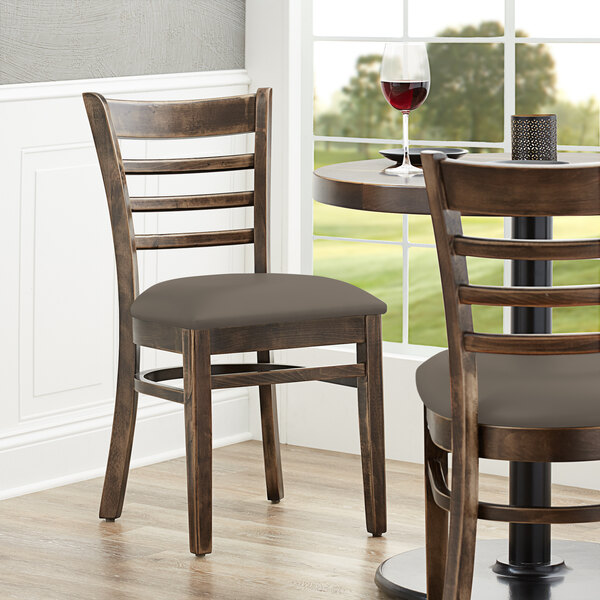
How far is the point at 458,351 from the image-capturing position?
2105 millimetres

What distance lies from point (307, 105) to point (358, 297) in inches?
42.2

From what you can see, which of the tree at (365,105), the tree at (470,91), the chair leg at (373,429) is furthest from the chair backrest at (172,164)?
the tree at (470,91)

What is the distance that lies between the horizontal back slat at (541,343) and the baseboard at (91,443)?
5.70 ft

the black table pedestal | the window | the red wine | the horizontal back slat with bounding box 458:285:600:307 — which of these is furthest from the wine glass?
the window

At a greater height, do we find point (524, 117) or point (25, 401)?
point (524, 117)

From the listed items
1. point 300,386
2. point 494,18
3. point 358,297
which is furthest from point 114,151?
point 494,18

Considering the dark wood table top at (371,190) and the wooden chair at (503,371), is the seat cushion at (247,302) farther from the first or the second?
the wooden chair at (503,371)

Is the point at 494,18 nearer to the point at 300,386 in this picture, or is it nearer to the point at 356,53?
the point at 356,53

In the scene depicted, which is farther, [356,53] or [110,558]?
[356,53]

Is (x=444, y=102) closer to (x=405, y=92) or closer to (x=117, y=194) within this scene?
(x=117, y=194)

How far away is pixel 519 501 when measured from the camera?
103 inches

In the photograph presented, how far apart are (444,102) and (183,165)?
36.2 ft

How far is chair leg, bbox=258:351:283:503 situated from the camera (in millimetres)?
3357

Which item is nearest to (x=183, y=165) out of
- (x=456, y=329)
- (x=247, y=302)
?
(x=247, y=302)
